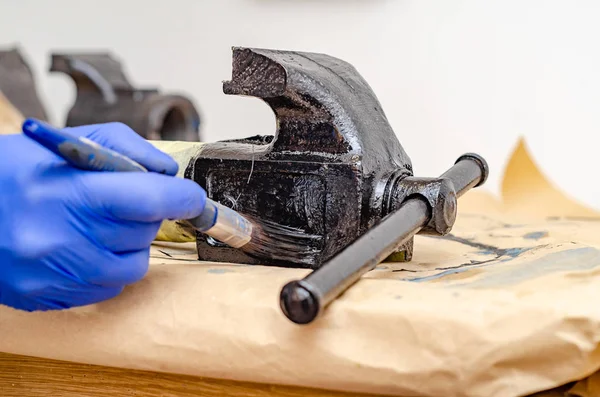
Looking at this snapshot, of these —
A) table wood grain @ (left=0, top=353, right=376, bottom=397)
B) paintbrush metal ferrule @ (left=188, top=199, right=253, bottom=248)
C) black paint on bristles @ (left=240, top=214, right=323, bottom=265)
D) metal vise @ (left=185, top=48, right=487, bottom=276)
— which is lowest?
table wood grain @ (left=0, top=353, right=376, bottom=397)

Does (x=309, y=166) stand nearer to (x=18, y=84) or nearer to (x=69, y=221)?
(x=69, y=221)

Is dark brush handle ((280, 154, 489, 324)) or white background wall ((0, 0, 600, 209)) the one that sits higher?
white background wall ((0, 0, 600, 209))

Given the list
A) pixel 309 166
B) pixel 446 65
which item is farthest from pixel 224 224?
pixel 446 65

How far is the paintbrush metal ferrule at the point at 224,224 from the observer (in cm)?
67

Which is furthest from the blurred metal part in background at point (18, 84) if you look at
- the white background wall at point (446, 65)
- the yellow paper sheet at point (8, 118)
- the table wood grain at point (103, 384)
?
the table wood grain at point (103, 384)

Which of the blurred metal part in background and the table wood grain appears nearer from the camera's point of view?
the table wood grain

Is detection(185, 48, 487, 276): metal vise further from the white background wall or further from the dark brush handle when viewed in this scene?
the white background wall

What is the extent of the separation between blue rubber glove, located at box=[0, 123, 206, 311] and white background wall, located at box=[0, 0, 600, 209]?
1.11 meters

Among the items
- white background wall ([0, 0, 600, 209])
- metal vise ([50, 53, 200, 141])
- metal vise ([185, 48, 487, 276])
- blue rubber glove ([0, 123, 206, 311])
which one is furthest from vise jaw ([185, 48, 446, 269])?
white background wall ([0, 0, 600, 209])

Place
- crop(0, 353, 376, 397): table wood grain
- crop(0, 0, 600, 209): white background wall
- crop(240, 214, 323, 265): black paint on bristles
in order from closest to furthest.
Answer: crop(0, 353, 376, 397): table wood grain → crop(240, 214, 323, 265): black paint on bristles → crop(0, 0, 600, 209): white background wall

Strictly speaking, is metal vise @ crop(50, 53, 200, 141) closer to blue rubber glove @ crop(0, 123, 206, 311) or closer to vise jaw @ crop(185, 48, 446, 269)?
vise jaw @ crop(185, 48, 446, 269)

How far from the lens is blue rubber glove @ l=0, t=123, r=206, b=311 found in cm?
60

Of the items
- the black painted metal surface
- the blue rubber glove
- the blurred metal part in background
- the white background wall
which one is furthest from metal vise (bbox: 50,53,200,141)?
the blue rubber glove

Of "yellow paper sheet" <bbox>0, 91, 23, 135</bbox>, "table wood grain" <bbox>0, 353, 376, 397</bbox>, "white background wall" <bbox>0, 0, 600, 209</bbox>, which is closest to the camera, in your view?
"table wood grain" <bbox>0, 353, 376, 397</bbox>
